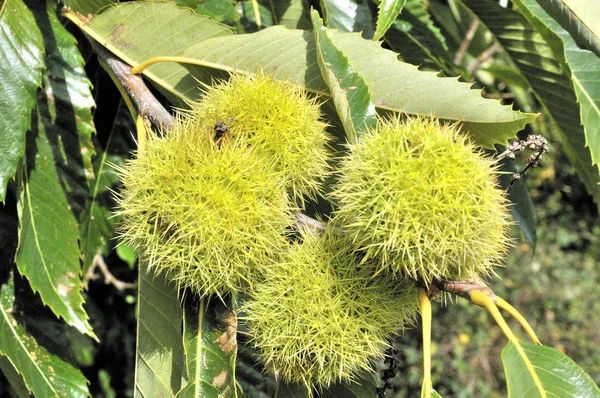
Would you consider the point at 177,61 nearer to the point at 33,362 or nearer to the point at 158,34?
the point at 158,34

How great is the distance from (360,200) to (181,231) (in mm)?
272

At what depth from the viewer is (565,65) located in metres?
1.14

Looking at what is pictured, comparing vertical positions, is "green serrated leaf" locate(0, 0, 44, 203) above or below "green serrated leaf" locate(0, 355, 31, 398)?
above

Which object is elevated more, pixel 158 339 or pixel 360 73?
pixel 360 73

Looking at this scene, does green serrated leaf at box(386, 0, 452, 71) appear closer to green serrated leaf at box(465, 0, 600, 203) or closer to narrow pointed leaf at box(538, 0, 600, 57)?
green serrated leaf at box(465, 0, 600, 203)

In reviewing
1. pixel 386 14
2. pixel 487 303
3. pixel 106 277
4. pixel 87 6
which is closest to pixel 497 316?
pixel 487 303

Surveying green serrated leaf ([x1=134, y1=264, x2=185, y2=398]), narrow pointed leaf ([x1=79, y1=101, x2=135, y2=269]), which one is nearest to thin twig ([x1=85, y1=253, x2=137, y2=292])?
narrow pointed leaf ([x1=79, y1=101, x2=135, y2=269])

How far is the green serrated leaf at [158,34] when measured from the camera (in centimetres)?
124

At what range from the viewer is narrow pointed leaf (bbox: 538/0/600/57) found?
42.9 inches

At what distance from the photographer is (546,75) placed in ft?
4.55

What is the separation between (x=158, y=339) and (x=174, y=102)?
19.6 inches

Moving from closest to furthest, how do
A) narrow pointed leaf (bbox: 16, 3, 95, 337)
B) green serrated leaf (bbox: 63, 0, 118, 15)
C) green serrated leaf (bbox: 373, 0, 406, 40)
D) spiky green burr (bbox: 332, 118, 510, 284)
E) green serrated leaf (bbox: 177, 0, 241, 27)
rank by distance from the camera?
spiky green burr (bbox: 332, 118, 510, 284) < green serrated leaf (bbox: 373, 0, 406, 40) < narrow pointed leaf (bbox: 16, 3, 95, 337) < green serrated leaf (bbox: 63, 0, 118, 15) < green serrated leaf (bbox: 177, 0, 241, 27)

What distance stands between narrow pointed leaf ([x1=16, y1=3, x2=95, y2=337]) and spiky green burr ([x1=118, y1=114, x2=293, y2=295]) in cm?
34

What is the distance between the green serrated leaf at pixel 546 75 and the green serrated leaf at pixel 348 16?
0.32m
